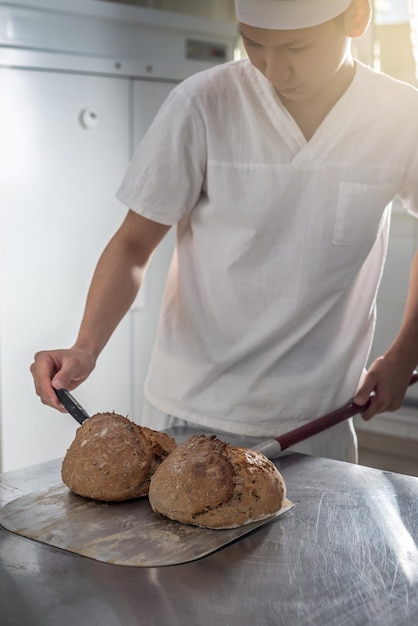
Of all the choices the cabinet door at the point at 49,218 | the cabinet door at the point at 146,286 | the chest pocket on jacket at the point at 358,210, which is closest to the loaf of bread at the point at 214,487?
the chest pocket on jacket at the point at 358,210

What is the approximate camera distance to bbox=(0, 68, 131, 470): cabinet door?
2.18m

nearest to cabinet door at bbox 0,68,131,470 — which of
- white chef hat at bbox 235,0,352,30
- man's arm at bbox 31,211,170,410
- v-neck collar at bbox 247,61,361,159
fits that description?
man's arm at bbox 31,211,170,410

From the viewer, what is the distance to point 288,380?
1393 millimetres

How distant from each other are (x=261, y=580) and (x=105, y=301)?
1.98 ft

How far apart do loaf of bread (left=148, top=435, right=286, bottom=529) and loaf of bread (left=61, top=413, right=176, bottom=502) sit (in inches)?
1.4

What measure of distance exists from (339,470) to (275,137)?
52 centimetres

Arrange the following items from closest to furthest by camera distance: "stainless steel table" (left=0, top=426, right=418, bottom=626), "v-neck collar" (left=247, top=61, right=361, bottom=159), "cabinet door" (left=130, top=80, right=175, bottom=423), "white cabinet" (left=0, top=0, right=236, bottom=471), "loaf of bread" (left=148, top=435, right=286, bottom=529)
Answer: "stainless steel table" (left=0, top=426, right=418, bottom=626) < "loaf of bread" (left=148, top=435, right=286, bottom=529) < "v-neck collar" (left=247, top=61, right=361, bottom=159) < "white cabinet" (left=0, top=0, right=236, bottom=471) < "cabinet door" (left=130, top=80, right=175, bottom=423)

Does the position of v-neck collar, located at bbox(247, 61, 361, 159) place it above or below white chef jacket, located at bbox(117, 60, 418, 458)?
above

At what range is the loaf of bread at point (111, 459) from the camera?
1.03m

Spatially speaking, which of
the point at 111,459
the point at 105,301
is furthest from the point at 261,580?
the point at 105,301

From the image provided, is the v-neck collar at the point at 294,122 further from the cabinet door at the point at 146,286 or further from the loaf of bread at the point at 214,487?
the cabinet door at the point at 146,286

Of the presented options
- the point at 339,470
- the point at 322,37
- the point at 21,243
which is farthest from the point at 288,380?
the point at 21,243

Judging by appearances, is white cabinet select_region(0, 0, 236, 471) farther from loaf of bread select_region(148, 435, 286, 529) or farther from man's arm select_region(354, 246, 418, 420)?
loaf of bread select_region(148, 435, 286, 529)

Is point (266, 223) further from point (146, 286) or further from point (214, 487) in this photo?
point (146, 286)
